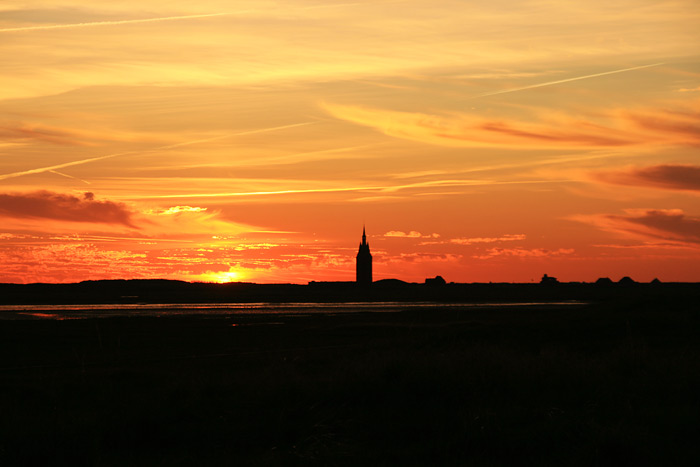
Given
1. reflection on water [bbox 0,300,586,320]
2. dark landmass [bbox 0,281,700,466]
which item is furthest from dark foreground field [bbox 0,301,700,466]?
reflection on water [bbox 0,300,586,320]

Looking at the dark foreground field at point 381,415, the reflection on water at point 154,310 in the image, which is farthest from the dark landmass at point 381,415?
the reflection on water at point 154,310

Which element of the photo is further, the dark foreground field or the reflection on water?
the reflection on water

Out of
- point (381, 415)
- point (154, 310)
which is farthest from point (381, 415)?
point (154, 310)

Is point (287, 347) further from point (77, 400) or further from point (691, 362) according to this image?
point (691, 362)

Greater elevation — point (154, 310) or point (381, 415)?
point (154, 310)

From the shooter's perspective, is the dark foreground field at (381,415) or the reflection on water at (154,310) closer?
the dark foreground field at (381,415)

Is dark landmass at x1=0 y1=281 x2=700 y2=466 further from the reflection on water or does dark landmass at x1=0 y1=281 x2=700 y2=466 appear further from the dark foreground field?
the reflection on water

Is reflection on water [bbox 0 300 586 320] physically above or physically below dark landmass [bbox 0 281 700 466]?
above

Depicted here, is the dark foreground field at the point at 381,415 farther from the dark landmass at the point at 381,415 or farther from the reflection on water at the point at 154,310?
the reflection on water at the point at 154,310

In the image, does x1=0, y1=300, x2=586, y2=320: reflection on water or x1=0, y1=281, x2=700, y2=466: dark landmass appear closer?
x1=0, y1=281, x2=700, y2=466: dark landmass

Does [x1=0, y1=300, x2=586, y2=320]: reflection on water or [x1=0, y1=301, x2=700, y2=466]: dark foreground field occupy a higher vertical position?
[x1=0, y1=300, x2=586, y2=320]: reflection on water

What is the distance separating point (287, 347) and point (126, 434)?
78.8 feet

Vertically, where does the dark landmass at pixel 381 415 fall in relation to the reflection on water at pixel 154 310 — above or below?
below

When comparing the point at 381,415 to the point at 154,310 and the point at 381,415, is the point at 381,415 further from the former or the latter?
the point at 154,310
